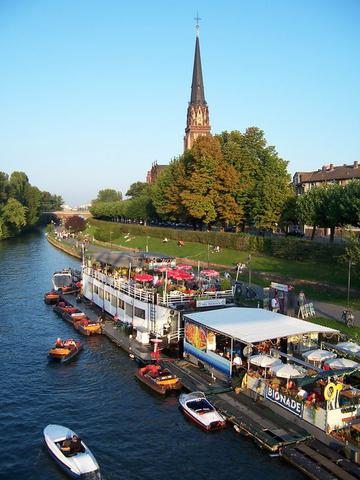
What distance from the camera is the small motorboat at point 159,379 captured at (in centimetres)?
3119

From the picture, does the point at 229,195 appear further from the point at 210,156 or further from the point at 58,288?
the point at 58,288

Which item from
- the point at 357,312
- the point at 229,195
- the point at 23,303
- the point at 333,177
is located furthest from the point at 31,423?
the point at 333,177

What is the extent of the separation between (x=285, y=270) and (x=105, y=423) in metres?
40.4

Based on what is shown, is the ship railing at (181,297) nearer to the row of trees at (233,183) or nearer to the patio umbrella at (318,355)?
the patio umbrella at (318,355)

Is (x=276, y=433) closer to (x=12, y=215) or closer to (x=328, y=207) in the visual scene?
(x=328, y=207)

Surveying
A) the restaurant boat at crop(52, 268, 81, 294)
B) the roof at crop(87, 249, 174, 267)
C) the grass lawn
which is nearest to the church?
the grass lawn

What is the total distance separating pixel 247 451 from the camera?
24328mm

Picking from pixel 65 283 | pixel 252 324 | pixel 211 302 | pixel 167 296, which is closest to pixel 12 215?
pixel 65 283

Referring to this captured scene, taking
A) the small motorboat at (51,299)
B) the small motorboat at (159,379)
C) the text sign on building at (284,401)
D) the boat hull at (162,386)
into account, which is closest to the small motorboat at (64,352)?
the small motorboat at (159,379)

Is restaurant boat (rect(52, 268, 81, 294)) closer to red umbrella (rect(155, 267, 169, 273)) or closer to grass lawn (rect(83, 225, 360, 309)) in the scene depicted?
red umbrella (rect(155, 267, 169, 273))

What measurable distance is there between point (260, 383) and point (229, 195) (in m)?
61.5

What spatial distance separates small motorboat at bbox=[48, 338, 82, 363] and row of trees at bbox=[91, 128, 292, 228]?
49451mm

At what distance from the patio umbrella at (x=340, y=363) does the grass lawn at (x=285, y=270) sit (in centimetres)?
1756

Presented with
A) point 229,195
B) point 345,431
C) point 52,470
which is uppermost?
point 229,195
